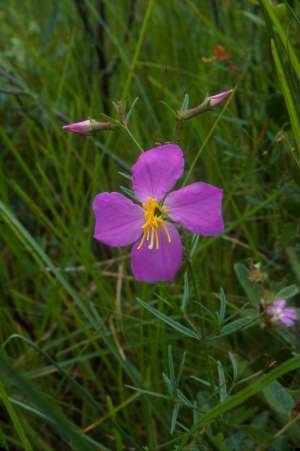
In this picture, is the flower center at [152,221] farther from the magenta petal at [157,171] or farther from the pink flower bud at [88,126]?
the pink flower bud at [88,126]

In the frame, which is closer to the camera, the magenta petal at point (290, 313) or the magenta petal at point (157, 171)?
the magenta petal at point (157, 171)

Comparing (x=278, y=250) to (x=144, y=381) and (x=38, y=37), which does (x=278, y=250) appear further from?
(x=38, y=37)

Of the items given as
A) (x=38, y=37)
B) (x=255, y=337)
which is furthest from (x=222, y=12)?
(x=255, y=337)

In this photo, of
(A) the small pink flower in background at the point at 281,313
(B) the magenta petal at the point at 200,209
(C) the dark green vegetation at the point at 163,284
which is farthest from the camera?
(A) the small pink flower in background at the point at 281,313

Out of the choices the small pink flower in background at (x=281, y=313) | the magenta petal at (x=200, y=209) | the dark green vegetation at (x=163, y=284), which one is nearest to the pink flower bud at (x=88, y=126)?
the dark green vegetation at (x=163, y=284)

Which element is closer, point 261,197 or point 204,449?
point 204,449

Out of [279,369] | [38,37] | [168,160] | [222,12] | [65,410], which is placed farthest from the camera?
[38,37]
